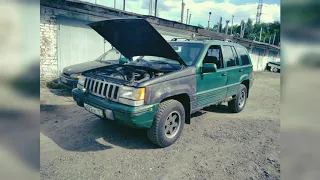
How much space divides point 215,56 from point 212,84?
2.36ft

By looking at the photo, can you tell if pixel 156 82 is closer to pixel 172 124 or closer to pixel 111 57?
pixel 172 124

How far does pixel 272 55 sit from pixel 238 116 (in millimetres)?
24483

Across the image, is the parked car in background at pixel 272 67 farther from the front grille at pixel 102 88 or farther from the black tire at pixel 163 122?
the front grille at pixel 102 88

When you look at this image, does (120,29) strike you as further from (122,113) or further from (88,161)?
(88,161)

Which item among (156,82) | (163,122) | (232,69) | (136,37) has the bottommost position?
(163,122)

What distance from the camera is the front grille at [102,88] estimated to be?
3.33m

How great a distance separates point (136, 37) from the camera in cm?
415

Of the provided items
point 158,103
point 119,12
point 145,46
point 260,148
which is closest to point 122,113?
point 158,103

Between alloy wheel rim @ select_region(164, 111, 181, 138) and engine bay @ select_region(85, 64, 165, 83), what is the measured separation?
2.46ft

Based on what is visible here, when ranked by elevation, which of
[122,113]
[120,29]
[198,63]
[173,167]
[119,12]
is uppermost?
[119,12]

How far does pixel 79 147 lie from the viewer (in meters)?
3.48

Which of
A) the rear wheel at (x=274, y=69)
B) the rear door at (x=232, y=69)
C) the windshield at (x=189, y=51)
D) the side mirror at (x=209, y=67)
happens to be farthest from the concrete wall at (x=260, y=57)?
the side mirror at (x=209, y=67)

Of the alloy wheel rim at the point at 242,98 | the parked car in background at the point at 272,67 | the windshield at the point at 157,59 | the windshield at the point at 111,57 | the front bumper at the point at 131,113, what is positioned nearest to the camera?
the front bumper at the point at 131,113

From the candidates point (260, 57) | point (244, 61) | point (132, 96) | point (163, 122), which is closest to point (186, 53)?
point (163, 122)
